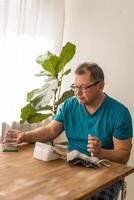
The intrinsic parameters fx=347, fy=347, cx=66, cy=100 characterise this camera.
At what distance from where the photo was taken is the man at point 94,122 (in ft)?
6.84

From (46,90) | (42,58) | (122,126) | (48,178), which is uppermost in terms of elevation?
(42,58)

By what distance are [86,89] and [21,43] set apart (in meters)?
0.95

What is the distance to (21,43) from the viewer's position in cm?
285

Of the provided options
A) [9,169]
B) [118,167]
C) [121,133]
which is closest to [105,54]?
[121,133]

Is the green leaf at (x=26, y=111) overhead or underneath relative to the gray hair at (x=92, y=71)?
underneath

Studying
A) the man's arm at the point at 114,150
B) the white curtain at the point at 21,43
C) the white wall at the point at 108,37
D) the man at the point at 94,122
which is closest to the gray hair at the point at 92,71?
the man at the point at 94,122

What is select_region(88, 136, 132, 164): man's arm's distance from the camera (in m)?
1.88

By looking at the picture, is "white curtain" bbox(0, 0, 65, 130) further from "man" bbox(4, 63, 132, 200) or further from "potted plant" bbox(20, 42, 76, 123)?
"man" bbox(4, 63, 132, 200)

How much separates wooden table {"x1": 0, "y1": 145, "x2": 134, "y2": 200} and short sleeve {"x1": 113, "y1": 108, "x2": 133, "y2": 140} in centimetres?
23

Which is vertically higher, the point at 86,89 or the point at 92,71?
the point at 92,71

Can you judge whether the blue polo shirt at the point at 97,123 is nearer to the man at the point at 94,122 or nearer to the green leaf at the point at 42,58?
the man at the point at 94,122

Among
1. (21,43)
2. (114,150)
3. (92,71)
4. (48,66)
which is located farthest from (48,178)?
(21,43)

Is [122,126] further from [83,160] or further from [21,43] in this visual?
[21,43]

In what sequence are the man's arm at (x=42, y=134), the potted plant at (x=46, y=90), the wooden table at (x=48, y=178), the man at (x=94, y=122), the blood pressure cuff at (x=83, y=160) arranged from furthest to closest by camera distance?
the potted plant at (x=46, y=90), the man's arm at (x=42, y=134), the man at (x=94, y=122), the blood pressure cuff at (x=83, y=160), the wooden table at (x=48, y=178)
